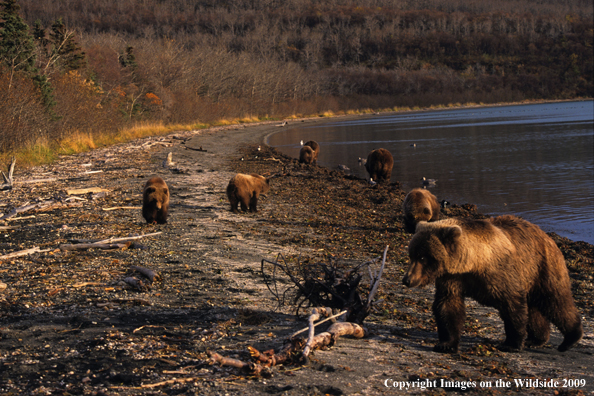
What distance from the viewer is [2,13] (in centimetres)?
2603

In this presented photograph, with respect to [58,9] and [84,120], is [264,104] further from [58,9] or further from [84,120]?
[58,9]

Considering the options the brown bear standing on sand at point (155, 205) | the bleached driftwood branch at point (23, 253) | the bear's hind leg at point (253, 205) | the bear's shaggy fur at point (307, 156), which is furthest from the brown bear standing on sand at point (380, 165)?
the bleached driftwood branch at point (23, 253)

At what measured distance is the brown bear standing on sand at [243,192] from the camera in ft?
43.4

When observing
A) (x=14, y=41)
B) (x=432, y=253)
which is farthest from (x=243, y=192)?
(x=14, y=41)

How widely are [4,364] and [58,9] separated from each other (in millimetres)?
218060

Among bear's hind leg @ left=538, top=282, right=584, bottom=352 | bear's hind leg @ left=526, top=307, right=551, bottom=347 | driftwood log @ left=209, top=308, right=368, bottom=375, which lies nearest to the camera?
driftwood log @ left=209, top=308, right=368, bottom=375

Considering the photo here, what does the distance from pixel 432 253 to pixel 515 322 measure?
3.62 feet

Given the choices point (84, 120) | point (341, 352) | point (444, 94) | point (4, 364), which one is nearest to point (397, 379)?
point (341, 352)

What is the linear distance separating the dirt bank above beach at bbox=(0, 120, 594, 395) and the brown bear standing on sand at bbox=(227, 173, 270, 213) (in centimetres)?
61

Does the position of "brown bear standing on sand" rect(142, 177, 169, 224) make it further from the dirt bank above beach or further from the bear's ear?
the bear's ear

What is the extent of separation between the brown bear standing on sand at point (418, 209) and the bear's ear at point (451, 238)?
652 centimetres

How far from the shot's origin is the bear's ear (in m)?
4.69

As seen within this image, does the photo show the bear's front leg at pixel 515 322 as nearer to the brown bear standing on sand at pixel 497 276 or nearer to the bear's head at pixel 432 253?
the brown bear standing on sand at pixel 497 276

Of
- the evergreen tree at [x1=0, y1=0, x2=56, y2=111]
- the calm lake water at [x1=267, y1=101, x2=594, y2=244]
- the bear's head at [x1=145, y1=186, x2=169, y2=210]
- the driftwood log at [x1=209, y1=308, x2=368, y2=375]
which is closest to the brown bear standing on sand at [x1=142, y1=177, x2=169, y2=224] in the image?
the bear's head at [x1=145, y1=186, x2=169, y2=210]
